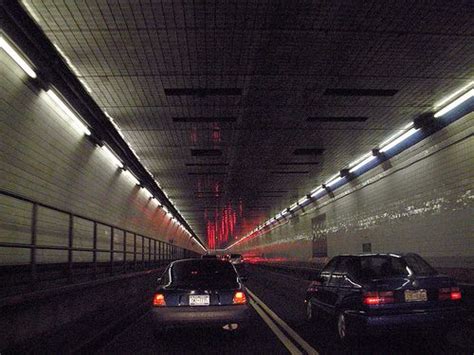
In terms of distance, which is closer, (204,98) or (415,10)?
(415,10)

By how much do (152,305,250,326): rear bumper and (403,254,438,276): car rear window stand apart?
135 inches

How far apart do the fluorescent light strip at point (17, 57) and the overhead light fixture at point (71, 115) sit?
1104mm

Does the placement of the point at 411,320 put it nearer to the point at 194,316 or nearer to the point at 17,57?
the point at 194,316

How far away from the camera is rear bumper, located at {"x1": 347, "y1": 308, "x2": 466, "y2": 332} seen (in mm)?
8156

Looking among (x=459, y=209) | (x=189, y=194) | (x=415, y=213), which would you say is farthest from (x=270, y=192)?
(x=459, y=209)

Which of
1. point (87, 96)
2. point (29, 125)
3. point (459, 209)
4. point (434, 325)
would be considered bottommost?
point (434, 325)

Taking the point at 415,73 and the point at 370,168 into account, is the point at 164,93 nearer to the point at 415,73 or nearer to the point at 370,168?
the point at 415,73

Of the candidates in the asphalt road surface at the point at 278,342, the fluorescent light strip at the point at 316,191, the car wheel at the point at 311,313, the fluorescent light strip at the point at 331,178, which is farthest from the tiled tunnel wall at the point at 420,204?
the asphalt road surface at the point at 278,342

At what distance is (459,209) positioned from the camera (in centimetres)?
1428

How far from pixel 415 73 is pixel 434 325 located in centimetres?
663

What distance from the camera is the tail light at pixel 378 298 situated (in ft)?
27.2

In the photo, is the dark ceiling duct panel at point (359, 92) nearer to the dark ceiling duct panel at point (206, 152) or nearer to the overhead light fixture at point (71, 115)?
the overhead light fixture at point (71, 115)

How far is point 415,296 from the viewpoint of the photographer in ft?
27.2

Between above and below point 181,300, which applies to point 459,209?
above
